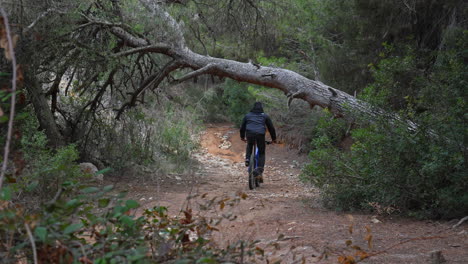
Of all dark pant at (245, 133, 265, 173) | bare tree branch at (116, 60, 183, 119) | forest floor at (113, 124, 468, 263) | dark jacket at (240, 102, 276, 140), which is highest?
bare tree branch at (116, 60, 183, 119)

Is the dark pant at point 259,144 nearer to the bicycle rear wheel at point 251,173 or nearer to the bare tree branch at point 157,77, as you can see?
the bicycle rear wheel at point 251,173

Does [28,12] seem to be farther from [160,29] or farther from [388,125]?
A: [388,125]

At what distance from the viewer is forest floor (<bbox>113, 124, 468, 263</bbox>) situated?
438cm

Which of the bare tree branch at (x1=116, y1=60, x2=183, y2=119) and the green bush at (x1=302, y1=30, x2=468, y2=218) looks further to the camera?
the bare tree branch at (x1=116, y1=60, x2=183, y2=119)

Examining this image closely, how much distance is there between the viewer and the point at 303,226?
618 centimetres

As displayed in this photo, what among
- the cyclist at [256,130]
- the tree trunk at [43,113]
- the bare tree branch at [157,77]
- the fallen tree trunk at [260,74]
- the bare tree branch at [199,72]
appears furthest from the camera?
the bare tree branch at [157,77]

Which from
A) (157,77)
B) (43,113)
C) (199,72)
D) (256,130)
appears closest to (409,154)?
(256,130)

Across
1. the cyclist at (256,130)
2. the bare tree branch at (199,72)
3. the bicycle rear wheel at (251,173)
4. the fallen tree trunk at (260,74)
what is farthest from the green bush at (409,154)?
the bare tree branch at (199,72)

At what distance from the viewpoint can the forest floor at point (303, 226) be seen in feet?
14.4

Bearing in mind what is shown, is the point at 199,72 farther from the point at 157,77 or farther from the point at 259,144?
the point at 259,144

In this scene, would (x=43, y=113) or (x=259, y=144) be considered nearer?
(x=43, y=113)

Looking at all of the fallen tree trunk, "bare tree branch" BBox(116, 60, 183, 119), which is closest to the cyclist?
the fallen tree trunk

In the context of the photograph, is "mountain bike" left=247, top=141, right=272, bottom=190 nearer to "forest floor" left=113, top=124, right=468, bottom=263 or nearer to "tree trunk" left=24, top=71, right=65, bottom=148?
"forest floor" left=113, top=124, right=468, bottom=263

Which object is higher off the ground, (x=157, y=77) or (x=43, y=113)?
(x=157, y=77)
